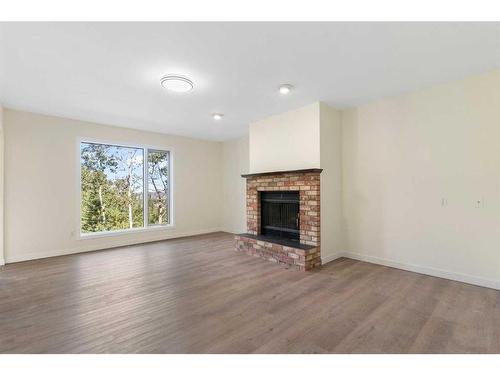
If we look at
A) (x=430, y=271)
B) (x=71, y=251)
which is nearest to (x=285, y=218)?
(x=430, y=271)

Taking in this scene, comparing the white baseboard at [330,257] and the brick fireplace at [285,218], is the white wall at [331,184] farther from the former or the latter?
the brick fireplace at [285,218]

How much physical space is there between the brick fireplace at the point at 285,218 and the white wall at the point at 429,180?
2.61ft

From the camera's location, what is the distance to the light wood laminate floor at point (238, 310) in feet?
5.88

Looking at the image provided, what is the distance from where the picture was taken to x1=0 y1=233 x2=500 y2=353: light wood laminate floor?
179 cm

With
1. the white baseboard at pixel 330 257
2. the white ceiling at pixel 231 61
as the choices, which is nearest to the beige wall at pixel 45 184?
the white ceiling at pixel 231 61

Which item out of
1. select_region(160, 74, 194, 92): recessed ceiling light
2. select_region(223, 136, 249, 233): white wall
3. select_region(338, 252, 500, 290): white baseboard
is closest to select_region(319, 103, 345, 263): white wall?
select_region(338, 252, 500, 290): white baseboard

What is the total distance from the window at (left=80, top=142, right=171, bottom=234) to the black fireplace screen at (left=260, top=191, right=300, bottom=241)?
A: 2672mm

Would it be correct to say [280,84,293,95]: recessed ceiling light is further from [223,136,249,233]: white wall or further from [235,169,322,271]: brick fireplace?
[223,136,249,233]: white wall

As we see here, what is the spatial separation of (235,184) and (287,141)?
2560mm

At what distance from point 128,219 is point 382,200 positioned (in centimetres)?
503

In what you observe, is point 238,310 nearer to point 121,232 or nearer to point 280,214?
point 280,214

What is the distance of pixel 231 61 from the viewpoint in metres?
2.57
